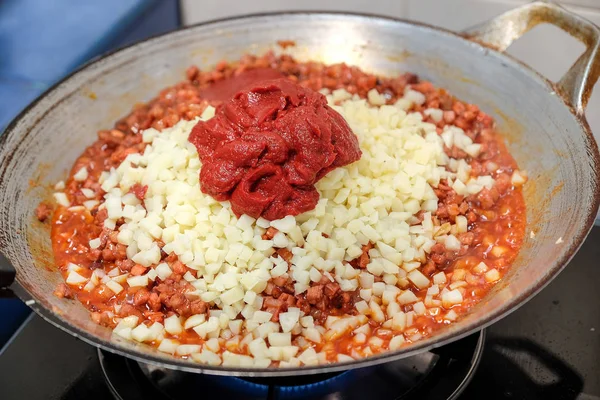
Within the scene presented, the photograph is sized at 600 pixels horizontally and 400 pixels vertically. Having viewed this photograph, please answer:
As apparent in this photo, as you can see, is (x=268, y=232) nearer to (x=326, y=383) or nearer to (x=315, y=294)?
(x=315, y=294)

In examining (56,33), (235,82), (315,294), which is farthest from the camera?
(56,33)

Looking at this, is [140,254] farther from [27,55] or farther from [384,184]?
[27,55]

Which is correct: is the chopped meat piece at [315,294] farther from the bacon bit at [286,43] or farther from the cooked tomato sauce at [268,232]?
the bacon bit at [286,43]

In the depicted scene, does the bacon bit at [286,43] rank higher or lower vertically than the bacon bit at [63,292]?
higher

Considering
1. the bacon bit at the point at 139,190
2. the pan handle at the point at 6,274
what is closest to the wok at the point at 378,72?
the pan handle at the point at 6,274

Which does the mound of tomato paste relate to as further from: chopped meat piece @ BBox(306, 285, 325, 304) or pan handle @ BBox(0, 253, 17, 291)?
pan handle @ BBox(0, 253, 17, 291)

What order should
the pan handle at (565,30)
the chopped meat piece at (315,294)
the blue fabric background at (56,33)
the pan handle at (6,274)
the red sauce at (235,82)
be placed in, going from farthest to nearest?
the blue fabric background at (56,33), the red sauce at (235,82), the pan handle at (565,30), the chopped meat piece at (315,294), the pan handle at (6,274)

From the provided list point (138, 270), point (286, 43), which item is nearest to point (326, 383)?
point (138, 270)
